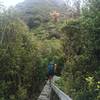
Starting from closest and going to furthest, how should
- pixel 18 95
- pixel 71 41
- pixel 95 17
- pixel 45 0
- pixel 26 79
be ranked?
1. pixel 95 17
2. pixel 18 95
3. pixel 26 79
4. pixel 71 41
5. pixel 45 0

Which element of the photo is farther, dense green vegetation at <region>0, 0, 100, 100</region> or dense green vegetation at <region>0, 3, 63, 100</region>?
dense green vegetation at <region>0, 3, 63, 100</region>

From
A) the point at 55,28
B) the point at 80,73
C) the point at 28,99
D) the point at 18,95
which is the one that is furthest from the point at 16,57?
the point at 55,28

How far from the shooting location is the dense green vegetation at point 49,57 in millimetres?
12492

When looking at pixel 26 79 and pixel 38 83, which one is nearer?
pixel 26 79

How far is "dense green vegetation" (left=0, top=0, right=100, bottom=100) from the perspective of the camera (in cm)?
1249

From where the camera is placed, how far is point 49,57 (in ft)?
77.8

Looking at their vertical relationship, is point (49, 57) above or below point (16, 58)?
below

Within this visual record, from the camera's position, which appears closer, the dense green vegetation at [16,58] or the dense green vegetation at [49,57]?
the dense green vegetation at [49,57]

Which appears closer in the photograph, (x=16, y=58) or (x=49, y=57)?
(x=16, y=58)

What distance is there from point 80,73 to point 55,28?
765 inches

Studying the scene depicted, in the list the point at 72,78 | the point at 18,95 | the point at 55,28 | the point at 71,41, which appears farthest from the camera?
the point at 55,28

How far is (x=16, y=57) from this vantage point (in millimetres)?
17109

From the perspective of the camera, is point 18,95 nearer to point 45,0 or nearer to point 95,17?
point 95,17

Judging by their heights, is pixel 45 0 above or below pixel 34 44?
above
